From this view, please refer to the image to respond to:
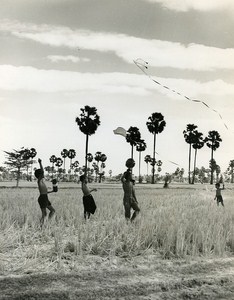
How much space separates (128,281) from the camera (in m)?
5.24

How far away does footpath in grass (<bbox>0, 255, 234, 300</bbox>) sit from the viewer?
4.73m

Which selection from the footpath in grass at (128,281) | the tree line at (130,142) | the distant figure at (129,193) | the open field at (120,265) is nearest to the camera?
the footpath in grass at (128,281)

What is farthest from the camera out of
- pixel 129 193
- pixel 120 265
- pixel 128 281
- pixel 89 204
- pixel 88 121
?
pixel 88 121

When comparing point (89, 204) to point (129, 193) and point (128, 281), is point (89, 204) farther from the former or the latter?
point (128, 281)

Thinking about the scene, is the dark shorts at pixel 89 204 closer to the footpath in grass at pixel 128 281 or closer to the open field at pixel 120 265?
the open field at pixel 120 265

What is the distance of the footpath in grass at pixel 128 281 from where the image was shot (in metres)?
4.73

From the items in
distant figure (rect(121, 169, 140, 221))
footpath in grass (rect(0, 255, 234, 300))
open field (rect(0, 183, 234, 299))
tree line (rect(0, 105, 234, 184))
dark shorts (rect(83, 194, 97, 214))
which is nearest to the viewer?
footpath in grass (rect(0, 255, 234, 300))

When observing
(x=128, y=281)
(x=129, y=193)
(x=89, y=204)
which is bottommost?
(x=128, y=281)

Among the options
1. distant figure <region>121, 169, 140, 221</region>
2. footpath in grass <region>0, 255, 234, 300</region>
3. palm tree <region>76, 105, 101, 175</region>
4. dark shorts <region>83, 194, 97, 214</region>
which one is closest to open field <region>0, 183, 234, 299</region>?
footpath in grass <region>0, 255, 234, 300</region>

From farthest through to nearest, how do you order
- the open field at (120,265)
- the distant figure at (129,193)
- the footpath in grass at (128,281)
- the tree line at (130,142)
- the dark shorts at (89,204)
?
the tree line at (130,142) → the dark shorts at (89,204) → the distant figure at (129,193) → the open field at (120,265) → the footpath in grass at (128,281)

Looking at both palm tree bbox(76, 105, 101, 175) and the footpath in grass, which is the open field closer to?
the footpath in grass

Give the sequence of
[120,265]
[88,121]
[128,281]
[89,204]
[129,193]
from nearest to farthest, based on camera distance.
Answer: [128,281]
[120,265]
[129,193]
[89,204]
[88,121]

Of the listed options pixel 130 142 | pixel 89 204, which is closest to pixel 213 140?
pixel 130 142

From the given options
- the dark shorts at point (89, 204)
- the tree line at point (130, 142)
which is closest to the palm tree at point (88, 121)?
the tree line at point (130, 142)
